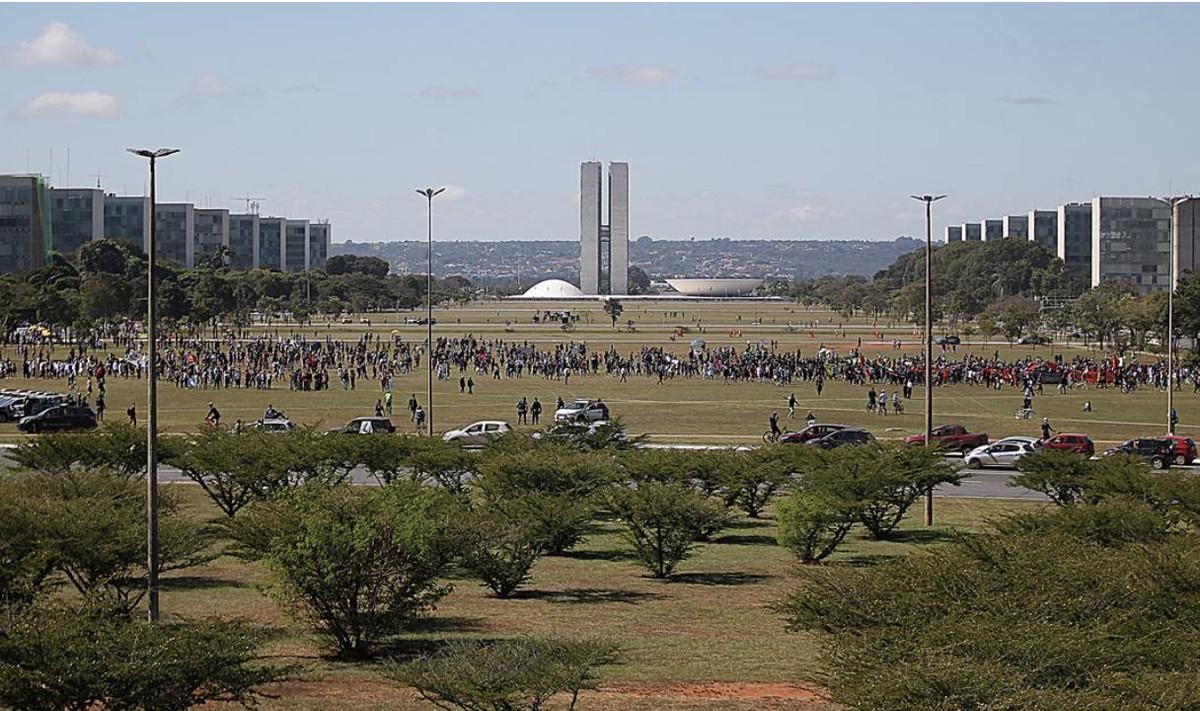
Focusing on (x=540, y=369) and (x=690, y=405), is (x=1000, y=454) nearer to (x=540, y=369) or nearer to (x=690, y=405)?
(x=690, y=405)

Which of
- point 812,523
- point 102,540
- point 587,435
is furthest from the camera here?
point 587,435

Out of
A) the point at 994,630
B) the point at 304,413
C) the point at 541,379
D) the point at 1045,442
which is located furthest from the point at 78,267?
the point at 994,630

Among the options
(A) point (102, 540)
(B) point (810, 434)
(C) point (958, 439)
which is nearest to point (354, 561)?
(A) point (102, 540)

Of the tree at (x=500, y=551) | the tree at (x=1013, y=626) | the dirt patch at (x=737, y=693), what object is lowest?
the dirt patch at (x=737, y=693)

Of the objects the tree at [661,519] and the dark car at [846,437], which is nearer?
the tree at [661,519]

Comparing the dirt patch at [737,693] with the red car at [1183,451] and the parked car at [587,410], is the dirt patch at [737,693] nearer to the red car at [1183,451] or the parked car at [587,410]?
the red car at [1183,451]

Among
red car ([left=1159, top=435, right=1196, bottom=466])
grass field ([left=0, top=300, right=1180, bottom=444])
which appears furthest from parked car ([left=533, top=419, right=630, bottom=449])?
red car ([left=1159, top=435, right=1196, bottom=466])

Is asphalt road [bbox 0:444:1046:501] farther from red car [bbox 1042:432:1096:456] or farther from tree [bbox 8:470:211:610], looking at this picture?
tree [bbox 8:470:211:610]

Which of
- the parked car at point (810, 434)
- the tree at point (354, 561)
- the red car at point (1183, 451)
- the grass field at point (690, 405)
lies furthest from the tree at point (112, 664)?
the grass field at point (690, 405)
